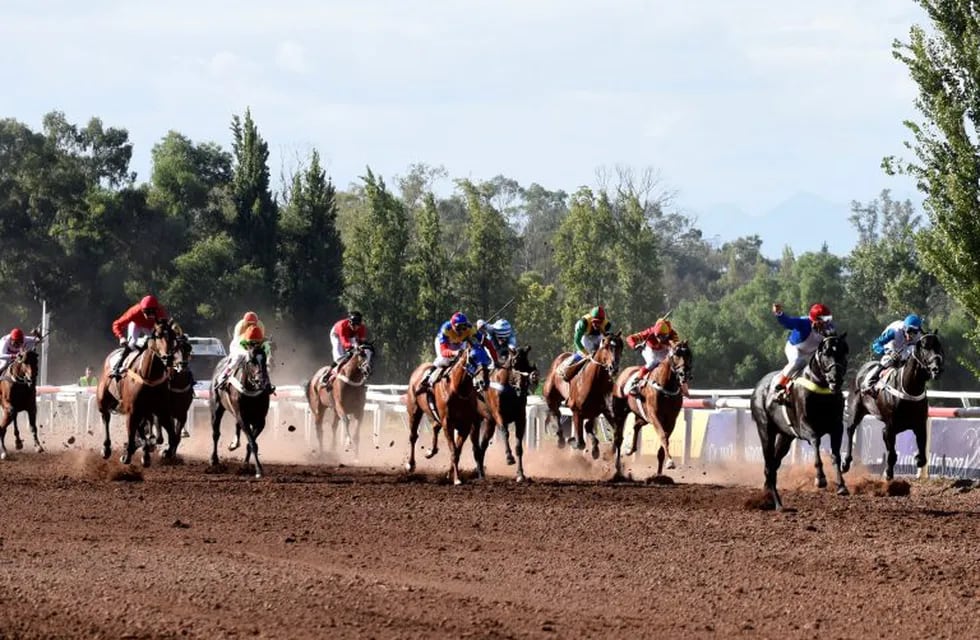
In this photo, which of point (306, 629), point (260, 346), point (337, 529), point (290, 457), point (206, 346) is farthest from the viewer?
point (206, 346)

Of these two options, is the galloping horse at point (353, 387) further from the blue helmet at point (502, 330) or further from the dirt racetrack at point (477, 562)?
the dirt racetrack at point (477, 562)

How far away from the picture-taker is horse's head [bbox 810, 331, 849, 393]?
64.5 feet

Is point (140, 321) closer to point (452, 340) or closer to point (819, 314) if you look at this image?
point (452, 340)

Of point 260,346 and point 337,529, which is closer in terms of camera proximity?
point 337,529

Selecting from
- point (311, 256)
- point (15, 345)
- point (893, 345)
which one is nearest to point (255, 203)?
point (311, 256)

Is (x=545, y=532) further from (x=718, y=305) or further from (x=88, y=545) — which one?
(x=718, y=305)

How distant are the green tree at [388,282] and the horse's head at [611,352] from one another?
35276mm

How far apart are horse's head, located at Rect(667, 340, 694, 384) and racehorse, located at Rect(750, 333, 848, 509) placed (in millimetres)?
3995

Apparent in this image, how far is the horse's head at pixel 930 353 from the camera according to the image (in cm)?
2209

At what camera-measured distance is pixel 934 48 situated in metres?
26.9

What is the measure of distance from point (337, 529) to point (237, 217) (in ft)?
173

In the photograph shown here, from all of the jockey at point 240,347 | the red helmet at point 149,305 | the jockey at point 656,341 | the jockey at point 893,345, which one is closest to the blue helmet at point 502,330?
the jockey at point 656,341

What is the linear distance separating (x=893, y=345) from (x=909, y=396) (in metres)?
1.17

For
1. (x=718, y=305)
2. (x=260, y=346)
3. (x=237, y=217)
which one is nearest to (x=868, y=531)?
(x=260, y=346)
